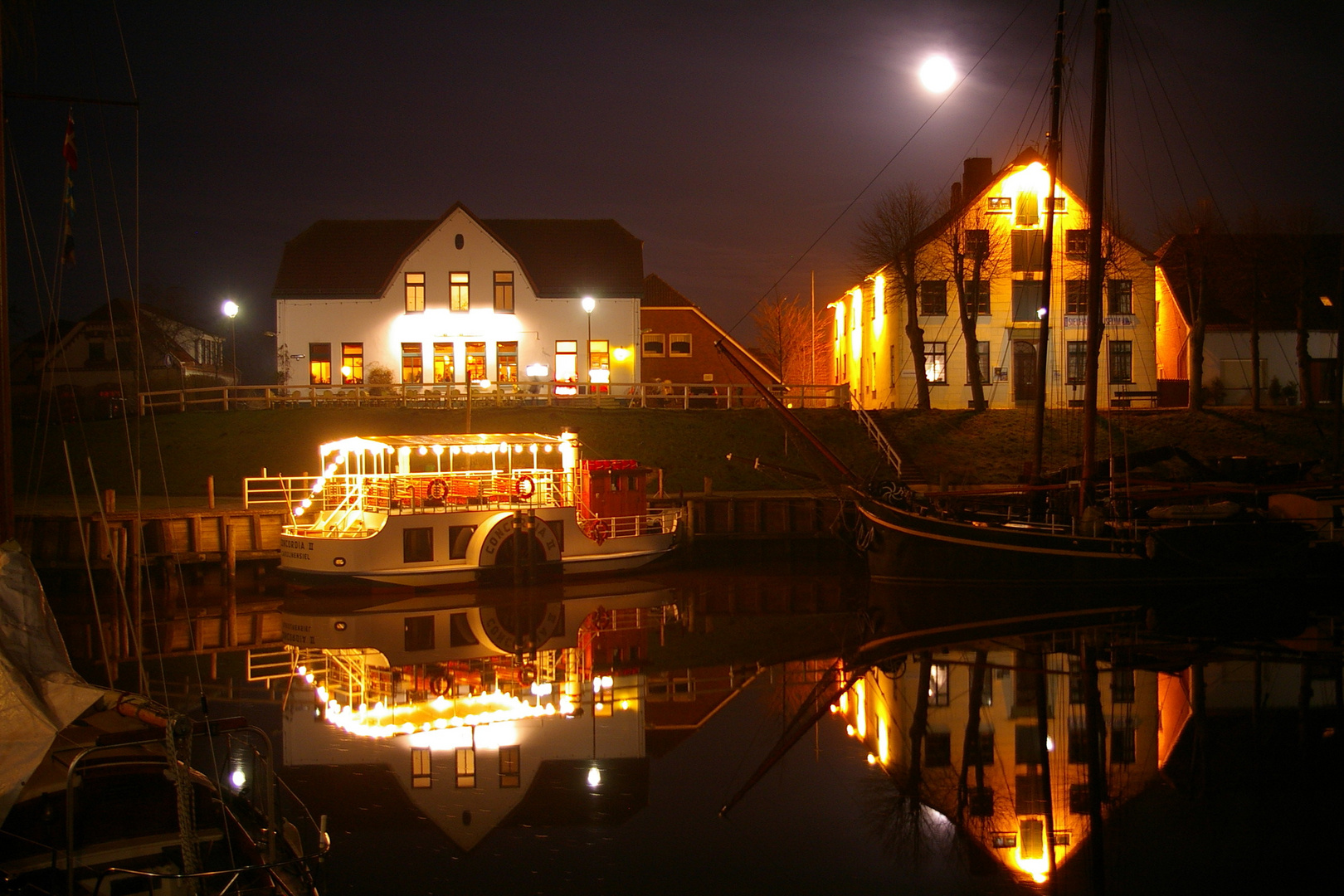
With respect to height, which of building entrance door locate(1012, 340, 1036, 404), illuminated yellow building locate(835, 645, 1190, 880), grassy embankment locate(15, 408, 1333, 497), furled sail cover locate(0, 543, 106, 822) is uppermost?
building entrance door locate(1012, 340, 1036, 404)

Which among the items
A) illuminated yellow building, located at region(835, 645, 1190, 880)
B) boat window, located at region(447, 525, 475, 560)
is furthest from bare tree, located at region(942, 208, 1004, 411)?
illuminated yellow building, located at region(835, 645, 1190, 880)

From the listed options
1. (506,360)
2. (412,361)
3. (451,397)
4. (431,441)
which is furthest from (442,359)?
(431,441)

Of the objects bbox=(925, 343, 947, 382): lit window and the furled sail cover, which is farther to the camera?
bbox=(925, 343, 947, 382): lit window

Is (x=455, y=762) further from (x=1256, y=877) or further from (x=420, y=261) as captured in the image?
(x=420, y=261)

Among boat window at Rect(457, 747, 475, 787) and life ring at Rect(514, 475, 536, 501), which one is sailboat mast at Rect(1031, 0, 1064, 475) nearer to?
life ring at Rect(514, 475, 536, 501)

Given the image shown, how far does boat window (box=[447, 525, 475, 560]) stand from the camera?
25.2m

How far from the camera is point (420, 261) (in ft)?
148

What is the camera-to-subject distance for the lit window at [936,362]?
4381 cm

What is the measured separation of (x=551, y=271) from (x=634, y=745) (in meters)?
35.0

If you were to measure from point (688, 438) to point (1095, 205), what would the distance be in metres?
16.6

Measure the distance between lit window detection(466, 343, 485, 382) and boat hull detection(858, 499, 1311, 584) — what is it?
79.1 ft

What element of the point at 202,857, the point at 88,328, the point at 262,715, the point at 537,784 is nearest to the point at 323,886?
the point at 202,857

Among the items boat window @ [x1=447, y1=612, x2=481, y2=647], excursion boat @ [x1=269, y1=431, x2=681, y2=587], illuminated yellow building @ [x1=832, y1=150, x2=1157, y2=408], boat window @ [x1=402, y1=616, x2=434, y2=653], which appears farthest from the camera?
illuminated yellow building @ [x1=832, y1=150, x2=1157, y2=408]

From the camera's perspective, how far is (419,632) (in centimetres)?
2109
